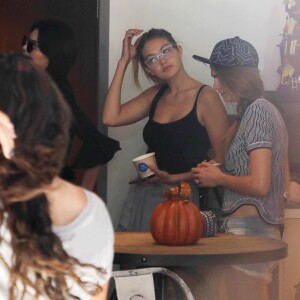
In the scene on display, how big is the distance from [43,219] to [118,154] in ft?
9.52

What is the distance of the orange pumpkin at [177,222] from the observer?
312 centimetres

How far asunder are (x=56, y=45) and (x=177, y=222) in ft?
3.72

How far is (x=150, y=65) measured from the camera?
3920mm

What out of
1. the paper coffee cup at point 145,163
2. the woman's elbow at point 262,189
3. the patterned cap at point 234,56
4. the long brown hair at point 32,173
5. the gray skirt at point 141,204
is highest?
the patterned cap at point 234,56

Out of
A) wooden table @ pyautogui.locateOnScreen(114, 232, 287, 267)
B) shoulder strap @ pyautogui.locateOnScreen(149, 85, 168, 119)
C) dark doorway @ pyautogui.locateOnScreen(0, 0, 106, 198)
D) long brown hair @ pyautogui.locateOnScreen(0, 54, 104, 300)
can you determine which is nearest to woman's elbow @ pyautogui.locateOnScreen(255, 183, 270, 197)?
wooden table @ pyautogui.locateOnScreen(114, 232, 287, 267)

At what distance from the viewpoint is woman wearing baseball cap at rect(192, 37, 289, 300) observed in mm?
3357

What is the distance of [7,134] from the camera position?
4.77ft

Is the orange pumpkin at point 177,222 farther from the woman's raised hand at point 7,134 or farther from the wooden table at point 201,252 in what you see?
the woman's raised hand at point 7,134

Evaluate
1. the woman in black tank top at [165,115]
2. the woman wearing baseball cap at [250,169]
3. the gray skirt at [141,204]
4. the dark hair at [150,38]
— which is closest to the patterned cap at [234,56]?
the woman wearing baseball cap at [250,169]

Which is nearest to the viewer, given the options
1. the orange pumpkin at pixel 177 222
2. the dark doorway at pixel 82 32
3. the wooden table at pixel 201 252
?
the wooden table at pixel 201 252

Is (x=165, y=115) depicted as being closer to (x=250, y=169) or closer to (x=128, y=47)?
(x=128, y=47)

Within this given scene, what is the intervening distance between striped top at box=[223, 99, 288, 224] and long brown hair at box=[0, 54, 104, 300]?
192cm

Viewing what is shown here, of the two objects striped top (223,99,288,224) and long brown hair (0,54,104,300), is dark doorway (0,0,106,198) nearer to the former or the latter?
striped top (223,99,288,224)

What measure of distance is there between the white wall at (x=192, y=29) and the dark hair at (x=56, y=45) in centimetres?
44
